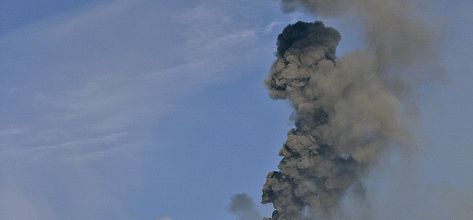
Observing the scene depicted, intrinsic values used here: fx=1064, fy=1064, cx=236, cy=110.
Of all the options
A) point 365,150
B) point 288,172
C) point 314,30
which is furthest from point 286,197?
point 314,30

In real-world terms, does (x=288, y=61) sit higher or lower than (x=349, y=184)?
higher

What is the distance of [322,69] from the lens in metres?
111

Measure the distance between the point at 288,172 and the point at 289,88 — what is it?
8.86 m

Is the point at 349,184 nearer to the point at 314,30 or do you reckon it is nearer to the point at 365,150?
the point at 365,150

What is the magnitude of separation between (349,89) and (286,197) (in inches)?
526

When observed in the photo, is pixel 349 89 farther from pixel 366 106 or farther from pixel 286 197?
pixel 286 197

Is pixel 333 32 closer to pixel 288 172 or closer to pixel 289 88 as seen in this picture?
pixel 289 88

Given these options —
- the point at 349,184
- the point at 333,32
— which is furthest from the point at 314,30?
the point at 349,184

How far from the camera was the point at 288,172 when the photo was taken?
112188 mm

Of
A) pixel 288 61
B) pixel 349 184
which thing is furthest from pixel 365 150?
pixel 288 61

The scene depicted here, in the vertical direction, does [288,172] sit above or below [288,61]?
below

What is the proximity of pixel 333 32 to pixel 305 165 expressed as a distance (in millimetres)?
14924

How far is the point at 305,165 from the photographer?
11044 centimetres

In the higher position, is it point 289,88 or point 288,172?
point 289,88
